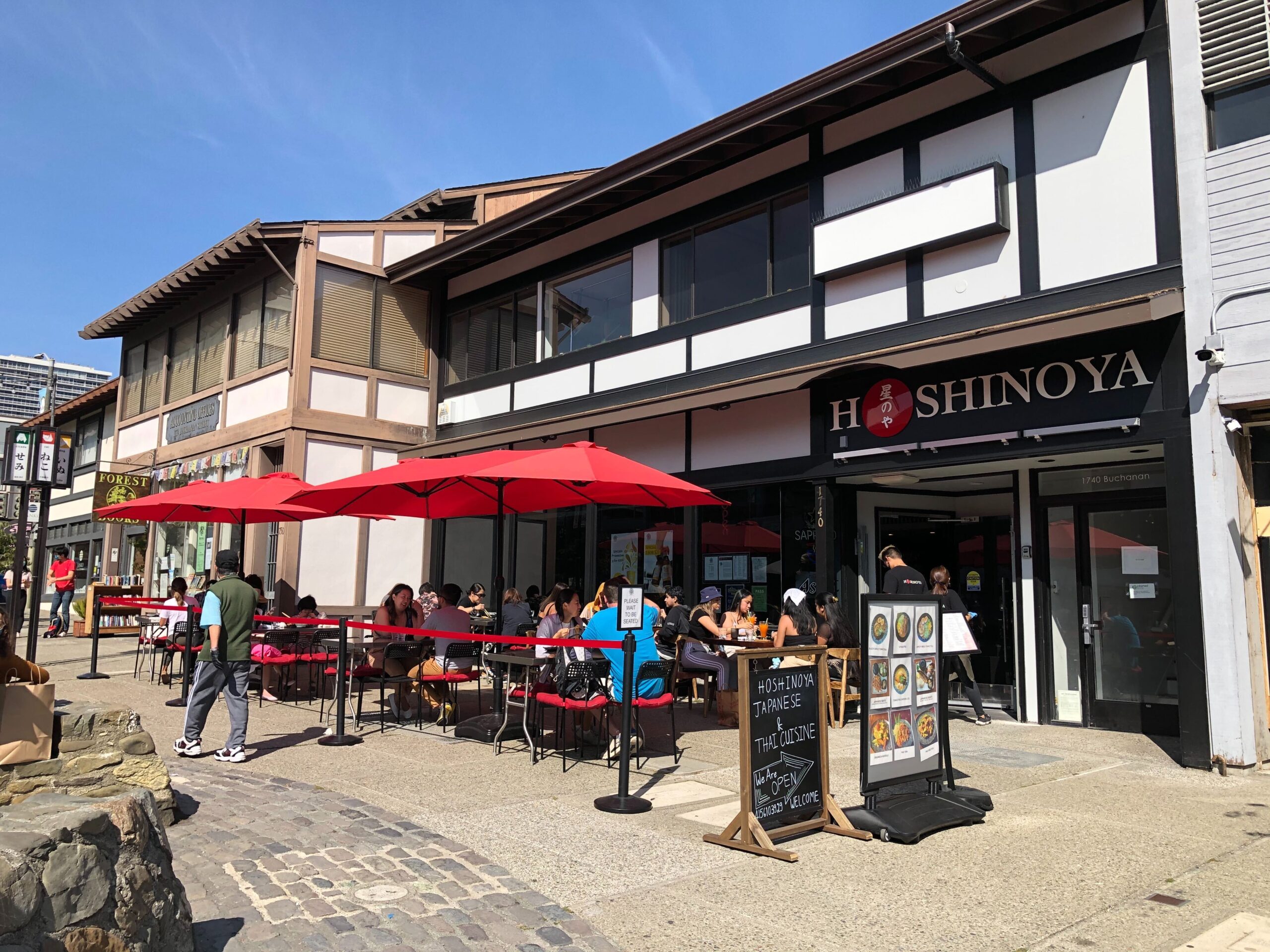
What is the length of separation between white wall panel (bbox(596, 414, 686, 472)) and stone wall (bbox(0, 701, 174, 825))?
8.35m

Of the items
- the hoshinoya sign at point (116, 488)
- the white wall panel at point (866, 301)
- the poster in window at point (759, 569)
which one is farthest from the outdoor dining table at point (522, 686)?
the hoshinoya sign at point (116, 488)

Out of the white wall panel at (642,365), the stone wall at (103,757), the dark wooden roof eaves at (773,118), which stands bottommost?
the stone wall at (103,757)

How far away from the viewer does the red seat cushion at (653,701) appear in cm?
764

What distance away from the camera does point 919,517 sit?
12.2 meters

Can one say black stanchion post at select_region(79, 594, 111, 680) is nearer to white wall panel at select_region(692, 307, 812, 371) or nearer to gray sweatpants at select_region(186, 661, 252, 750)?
gray sweatpants at select_region(186, 661, 252, 750)

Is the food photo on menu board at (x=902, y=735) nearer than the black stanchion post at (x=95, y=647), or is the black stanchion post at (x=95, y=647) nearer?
the food photo on menu board at (x=902, y=735)

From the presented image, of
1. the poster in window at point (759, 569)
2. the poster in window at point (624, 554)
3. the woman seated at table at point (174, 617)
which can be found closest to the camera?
the woman seated at table at point (174, 617)

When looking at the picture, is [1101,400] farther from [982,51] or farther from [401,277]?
[401,277]

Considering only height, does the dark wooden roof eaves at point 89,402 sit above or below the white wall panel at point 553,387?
above

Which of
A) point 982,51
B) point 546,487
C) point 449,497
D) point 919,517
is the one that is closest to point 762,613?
point 919,517

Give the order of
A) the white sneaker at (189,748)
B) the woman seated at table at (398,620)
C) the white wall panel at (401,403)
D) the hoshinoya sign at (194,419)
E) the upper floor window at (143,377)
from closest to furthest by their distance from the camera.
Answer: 1. the white sneaker at (189,748)
2. the woman seated at table at (398,620)
3. the white wall panel at (401,403)
4. the hoshinoya sign at (194,419)
5. the upper floor window at (143,377)

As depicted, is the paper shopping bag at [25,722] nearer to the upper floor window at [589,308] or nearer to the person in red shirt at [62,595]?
the upper floor window at [589,308]

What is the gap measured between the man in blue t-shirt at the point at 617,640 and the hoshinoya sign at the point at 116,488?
15.4m

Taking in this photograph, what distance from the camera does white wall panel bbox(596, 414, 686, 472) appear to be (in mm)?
13156
